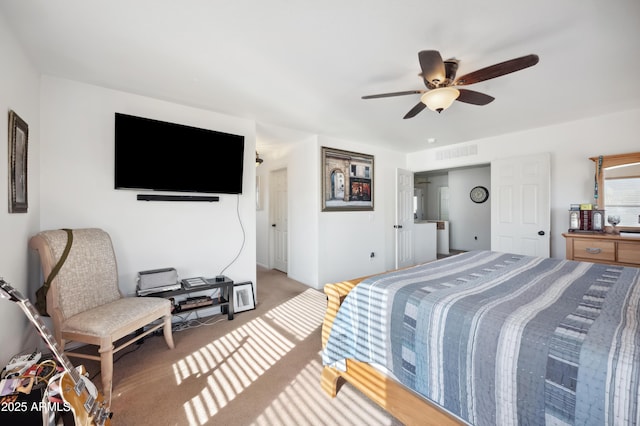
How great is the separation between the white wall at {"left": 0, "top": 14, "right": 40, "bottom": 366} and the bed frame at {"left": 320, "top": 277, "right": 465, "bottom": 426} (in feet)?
6.24

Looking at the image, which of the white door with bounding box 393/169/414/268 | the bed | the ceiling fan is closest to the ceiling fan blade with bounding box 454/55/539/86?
the ceiling fan

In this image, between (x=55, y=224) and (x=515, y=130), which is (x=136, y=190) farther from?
(x=515, y=130)

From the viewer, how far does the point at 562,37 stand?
1.78 meters

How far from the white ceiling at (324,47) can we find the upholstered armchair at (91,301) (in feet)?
4.69

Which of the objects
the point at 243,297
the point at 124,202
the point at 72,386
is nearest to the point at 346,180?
the point at 243,297

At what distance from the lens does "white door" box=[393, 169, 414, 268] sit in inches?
193

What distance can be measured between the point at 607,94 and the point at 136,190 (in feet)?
15.9

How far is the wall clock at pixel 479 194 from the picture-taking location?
21.9 ft

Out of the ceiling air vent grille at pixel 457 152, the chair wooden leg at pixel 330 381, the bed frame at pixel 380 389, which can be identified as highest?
the ceiling air vent grille at pixel 457 152

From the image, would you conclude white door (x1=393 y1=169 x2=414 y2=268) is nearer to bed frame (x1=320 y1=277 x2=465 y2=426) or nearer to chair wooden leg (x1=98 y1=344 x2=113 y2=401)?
bed frame (x1=320 y1=277 x2=465 y2=426)

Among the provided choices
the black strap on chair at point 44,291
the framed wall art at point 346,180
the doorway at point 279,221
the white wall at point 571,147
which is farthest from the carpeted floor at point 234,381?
the white wall at point 571,147

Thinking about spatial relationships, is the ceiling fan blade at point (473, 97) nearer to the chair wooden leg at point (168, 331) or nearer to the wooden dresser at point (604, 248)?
the wooden dresser at point (604, 248)

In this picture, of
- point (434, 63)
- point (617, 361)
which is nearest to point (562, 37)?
point (434, 63)

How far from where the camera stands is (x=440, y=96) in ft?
6.63
